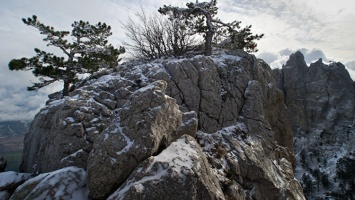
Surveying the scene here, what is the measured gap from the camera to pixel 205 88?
16609 millimetres

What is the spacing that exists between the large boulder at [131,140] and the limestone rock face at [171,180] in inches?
23.2

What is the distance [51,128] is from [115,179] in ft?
21.7

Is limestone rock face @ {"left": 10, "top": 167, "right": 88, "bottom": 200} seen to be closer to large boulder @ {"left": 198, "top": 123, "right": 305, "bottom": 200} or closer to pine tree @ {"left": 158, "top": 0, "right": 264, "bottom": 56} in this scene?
large boulder @ {"left": 198, "top": 123, "right": 305, "bottom": 200}

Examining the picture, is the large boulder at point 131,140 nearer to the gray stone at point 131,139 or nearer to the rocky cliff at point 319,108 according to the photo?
the gray stone at point 131,139

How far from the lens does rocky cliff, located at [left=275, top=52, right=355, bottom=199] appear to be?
498 feet

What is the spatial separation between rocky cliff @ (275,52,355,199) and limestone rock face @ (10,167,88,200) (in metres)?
159

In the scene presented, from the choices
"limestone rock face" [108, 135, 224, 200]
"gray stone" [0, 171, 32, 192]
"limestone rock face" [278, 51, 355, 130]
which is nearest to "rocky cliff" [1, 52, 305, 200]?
"limestone rock face" [108, 135, 224, 200]

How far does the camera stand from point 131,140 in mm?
9672

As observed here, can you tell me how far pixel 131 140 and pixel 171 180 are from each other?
8.25 feet

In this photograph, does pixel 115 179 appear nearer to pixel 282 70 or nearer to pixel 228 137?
pixel 228 137

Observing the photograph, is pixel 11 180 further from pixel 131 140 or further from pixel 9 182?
pixel 131 140

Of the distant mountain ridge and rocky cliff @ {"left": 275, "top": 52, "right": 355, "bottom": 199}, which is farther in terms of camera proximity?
rocky cliff @ {"left": 275, "top": 52, "right": 355, "bottom": 199}

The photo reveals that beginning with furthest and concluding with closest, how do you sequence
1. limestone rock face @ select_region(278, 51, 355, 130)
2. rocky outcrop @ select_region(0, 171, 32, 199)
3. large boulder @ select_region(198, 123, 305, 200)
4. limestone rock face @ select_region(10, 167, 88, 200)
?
limestone rock face @ select_region(278, 51, 355, 130) → large boulder @ select_region(198, 123, 305, 200) → rocky outcrop @ select_region(0, 171, 32, 199) → limestone rock face @ select_region(10, 167, 88, 200)

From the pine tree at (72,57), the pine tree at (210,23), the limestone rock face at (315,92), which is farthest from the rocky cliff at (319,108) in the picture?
the pine tree at (72,57)
